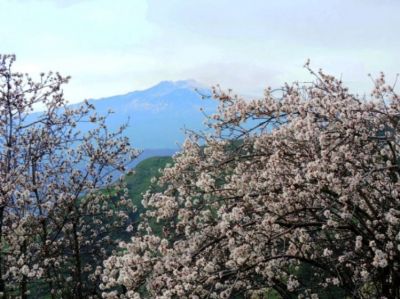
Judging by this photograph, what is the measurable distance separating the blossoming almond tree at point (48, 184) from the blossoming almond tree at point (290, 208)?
175 inches

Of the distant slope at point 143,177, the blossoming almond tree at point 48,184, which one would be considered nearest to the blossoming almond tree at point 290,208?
the blossoming almond tree at point 48,184

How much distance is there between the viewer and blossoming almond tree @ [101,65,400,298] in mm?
7359

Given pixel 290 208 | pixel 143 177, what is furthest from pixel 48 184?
pixel 143 177

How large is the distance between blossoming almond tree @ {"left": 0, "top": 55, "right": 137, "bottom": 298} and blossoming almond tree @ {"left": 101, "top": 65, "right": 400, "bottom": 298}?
4437 mm

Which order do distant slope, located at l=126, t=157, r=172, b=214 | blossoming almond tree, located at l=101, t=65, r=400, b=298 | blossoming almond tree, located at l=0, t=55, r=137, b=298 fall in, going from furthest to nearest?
distant slope, located at l=126, t=157, r=172, b=214 → blossoming almond tree, located at l=0, t=55, r=137, b=298 → blossoming almond tree, located at l=101, t=65, r=400, b=298

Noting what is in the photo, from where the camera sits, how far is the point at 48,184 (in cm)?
1504

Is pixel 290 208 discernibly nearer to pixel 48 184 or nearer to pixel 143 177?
pixel 48 184

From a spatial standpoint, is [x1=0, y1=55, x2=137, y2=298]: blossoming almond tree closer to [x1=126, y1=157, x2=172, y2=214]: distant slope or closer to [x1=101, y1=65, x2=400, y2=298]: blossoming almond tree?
[x1=101, y1=65, x2=400, y2=298]: blossoming almond tree

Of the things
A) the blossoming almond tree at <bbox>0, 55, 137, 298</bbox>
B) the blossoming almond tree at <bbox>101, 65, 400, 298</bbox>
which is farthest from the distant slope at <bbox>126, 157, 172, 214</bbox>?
the blossoming almond tree at <bbox>101, 65, 400, 298</bbox>

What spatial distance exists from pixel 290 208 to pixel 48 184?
8.78 m

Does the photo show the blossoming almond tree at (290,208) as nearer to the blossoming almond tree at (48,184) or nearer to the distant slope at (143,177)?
the blossoming almond tree at (48,184)

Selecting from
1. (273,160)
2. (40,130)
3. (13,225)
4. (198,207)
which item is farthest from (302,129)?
(40,130)

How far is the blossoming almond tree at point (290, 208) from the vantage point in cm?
736

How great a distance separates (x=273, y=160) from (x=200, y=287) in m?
2.44
